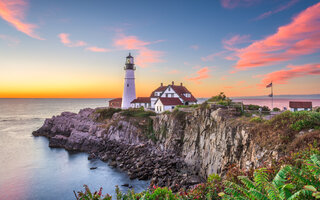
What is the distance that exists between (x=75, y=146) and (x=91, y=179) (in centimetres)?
1423

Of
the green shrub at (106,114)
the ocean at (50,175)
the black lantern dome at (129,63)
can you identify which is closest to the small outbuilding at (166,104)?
the green shrub at (106,114)

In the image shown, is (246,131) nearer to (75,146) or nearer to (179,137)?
(179,137)

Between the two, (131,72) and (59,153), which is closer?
(59,153)

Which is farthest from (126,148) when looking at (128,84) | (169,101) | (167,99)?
(128,84)

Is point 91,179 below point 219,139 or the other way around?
below

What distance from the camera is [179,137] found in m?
28.6

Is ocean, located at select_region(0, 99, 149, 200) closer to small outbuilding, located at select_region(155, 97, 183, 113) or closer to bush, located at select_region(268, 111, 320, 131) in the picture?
bush, located at select_region(268, 111, 320, 131)

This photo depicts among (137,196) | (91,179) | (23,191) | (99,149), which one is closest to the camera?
(137,196)

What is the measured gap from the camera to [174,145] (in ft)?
94.0

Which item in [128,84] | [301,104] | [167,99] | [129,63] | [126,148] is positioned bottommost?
[126,148]

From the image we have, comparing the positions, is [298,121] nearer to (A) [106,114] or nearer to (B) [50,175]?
(B) [50,175]

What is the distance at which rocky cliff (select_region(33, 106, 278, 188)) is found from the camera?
16.7 metres

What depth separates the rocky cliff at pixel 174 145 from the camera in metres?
16.7

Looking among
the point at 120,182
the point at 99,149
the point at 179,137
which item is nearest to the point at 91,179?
the point at 120,182
